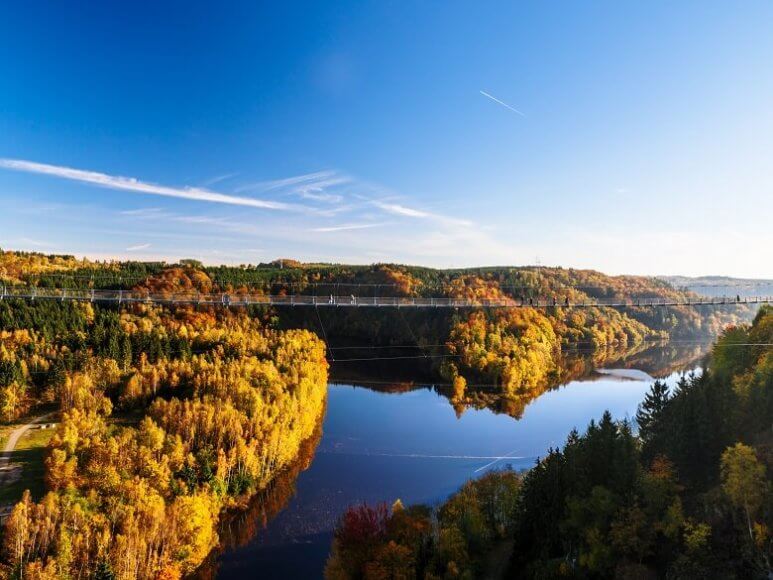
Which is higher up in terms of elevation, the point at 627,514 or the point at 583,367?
the point at 627,514

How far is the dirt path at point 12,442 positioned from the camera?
26.2m

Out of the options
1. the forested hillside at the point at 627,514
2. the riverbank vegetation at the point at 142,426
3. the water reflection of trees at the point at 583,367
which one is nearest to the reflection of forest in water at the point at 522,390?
the water reflection of trees at the point at 583,367

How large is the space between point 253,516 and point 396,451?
12693 mm

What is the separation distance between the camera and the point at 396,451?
118ft

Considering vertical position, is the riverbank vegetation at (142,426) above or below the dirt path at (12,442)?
above

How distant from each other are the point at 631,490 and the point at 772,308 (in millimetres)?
27544

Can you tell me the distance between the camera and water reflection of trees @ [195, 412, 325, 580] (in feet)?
71.9

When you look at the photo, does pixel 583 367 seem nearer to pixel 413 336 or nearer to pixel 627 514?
pixel 413 336

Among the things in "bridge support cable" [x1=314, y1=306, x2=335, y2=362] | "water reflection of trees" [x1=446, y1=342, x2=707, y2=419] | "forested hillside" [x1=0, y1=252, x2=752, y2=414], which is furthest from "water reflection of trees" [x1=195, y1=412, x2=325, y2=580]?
"bridge support cable" [x1=314, y1=306, x2=335, y2=362]

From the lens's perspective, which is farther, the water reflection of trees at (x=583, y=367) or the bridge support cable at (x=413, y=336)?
the bridge support cable at (x=413, y=336)

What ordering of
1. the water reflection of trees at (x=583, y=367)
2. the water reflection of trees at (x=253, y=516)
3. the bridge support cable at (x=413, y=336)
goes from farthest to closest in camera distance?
the bridge support cable at (x=413, y=336), the water reflection of trees at (x=583, y=367), the water reflection of trees at (x=253, y=516)

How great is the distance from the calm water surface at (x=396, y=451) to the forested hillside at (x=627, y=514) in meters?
3.35

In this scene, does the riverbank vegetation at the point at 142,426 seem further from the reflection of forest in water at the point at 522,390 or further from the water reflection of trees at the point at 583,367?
the water reflection of trees at the point at 583,367

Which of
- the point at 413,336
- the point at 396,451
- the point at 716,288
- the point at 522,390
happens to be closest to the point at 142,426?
the point at 396,451
